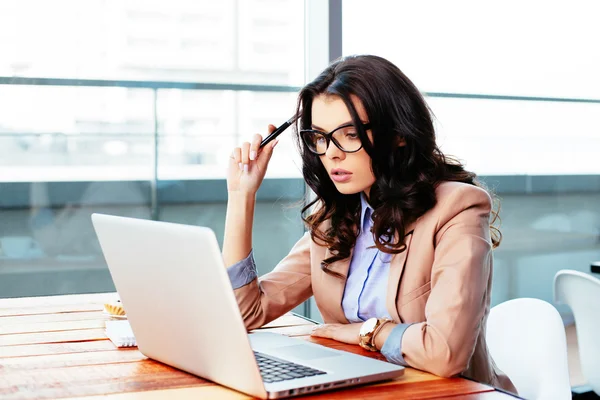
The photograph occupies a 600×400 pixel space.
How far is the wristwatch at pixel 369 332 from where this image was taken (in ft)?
5.20

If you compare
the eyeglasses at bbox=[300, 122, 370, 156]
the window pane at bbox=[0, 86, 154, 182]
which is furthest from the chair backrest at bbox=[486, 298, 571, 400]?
the window pane at bbox=[0, 86, 154, 182]

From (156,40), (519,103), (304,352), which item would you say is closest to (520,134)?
(519,103)

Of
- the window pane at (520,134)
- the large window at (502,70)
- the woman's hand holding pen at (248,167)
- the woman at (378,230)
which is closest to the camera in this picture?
the woman at (378,230)

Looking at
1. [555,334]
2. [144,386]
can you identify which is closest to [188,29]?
[555,334]

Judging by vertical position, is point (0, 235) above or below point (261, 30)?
below

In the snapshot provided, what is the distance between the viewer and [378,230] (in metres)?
1.76

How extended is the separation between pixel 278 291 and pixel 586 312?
4.09 ft

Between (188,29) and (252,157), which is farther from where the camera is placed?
(188,29)

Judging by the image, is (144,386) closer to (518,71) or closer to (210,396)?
(210,396)

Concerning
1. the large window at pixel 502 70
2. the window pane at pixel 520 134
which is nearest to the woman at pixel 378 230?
the large window at pixel 502 70

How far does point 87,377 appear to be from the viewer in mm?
1346

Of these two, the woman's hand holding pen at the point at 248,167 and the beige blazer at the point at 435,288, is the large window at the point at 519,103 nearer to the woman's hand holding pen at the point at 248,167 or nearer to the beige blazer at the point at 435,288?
the woman's hand holding pen at the point at 248,167

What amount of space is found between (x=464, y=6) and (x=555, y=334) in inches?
98.7

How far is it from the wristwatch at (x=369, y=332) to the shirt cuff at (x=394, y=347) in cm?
4
